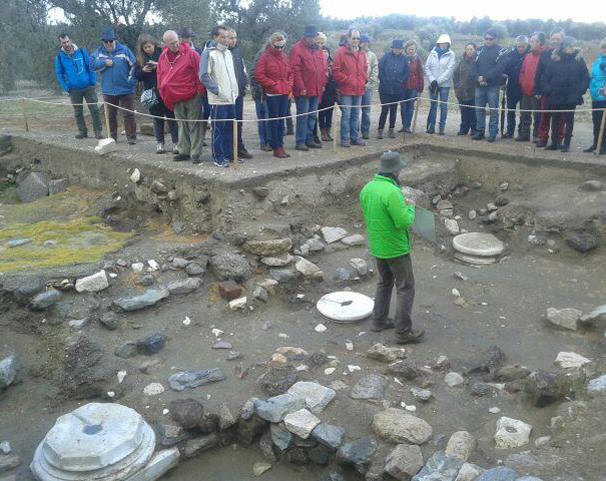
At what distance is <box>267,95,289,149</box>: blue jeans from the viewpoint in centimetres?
961

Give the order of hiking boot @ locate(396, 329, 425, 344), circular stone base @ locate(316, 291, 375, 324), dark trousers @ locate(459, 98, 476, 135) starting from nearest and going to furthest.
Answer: hiking boot @ locate(396, 329, 425, 344) → circular stone base @ locate(316, 291, 375, 324) → dark trousers @ locate(459, 98, 476, 135)

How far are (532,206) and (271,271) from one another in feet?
14.6

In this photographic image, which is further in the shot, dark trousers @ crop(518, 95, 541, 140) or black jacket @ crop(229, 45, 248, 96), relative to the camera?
dark trousers @ crop(518, 95, 541, 140)

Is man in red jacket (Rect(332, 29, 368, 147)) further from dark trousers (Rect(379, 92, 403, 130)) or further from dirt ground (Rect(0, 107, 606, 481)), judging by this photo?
dirt ground (Rect(0, 107, 606, 481))

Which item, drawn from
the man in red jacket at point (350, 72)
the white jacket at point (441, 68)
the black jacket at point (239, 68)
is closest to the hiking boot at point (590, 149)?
the white jacket at point (441, 68)

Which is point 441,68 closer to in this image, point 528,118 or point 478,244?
point 528,118

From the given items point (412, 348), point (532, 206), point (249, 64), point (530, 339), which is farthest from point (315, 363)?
point (249, 64)

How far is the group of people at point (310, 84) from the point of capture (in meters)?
9.03

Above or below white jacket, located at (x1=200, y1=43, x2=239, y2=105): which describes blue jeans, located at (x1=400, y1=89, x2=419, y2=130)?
below

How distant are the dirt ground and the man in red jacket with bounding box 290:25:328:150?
7.06ft

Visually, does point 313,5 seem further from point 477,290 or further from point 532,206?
point 477,290

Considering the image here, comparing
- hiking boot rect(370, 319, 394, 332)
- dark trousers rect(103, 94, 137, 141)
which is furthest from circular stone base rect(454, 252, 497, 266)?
dark trousers rect(103, 94, 137, 141)

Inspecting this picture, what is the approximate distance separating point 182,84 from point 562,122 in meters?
6.68

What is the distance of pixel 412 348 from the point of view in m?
6.50
